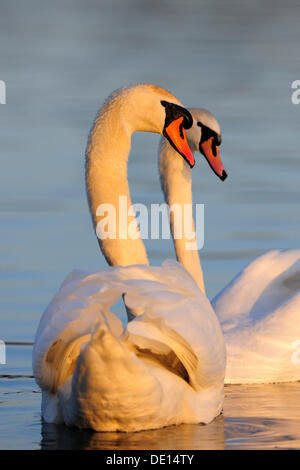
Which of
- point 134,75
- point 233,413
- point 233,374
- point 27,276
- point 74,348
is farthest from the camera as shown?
point 134,75

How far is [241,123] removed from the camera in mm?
19578

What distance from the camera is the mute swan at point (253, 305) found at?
31.2 ft

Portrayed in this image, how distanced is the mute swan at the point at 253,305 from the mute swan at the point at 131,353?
1.67 m

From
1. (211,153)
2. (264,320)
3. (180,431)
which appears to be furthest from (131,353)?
(211,153)

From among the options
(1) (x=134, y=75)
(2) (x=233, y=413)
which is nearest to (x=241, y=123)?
(1) (x=134, y=75)

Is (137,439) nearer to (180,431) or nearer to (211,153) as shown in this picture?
(180,431)

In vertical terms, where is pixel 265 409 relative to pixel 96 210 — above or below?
below

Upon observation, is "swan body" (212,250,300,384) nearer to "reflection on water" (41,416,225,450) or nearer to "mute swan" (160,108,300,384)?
"mute swan" (160,108,300,384)

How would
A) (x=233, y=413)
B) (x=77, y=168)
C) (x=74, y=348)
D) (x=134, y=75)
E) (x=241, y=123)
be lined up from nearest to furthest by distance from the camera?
(x=74, y=348) → (x=233, y=413) → (x=77, y=168) → (x=241, y=123) → (x=134, y=75)

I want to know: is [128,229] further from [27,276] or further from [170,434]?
[27,276]

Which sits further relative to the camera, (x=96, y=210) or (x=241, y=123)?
(x=241, y=123)

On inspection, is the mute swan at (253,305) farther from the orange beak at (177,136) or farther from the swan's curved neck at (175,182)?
the orange beak at (177,136)

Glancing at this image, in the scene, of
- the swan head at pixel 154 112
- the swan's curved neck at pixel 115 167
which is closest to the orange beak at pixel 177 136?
the swan head at pixel 154 112
